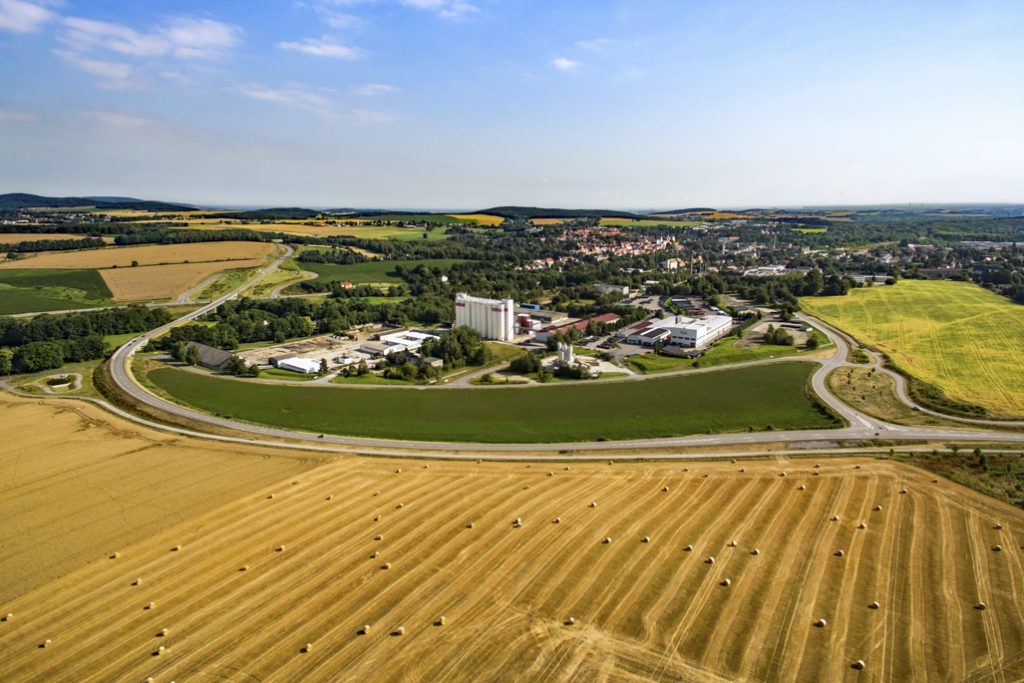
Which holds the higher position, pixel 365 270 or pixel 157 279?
pixel 365 270

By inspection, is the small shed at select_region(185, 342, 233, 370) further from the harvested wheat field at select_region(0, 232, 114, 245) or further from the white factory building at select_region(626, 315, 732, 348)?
the harvested wheat field at select_region(0, 232, 114, 245)

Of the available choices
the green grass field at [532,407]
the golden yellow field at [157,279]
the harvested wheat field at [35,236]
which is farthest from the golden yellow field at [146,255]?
the green grass field at [532,407]

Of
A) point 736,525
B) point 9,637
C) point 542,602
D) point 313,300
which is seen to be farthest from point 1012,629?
point 313,300

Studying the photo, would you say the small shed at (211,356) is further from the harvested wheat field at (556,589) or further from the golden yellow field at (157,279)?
the golden yellow field at (157,279)

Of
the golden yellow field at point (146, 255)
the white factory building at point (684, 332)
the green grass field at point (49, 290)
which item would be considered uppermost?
the golden yellow field at point (146, 255)

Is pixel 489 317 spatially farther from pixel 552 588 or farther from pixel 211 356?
pixel 552 588

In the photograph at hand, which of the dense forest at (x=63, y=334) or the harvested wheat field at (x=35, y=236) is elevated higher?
the harvested wheat field at (x=35, y=236)

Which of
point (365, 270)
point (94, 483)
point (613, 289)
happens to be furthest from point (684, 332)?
point (365, 270)
